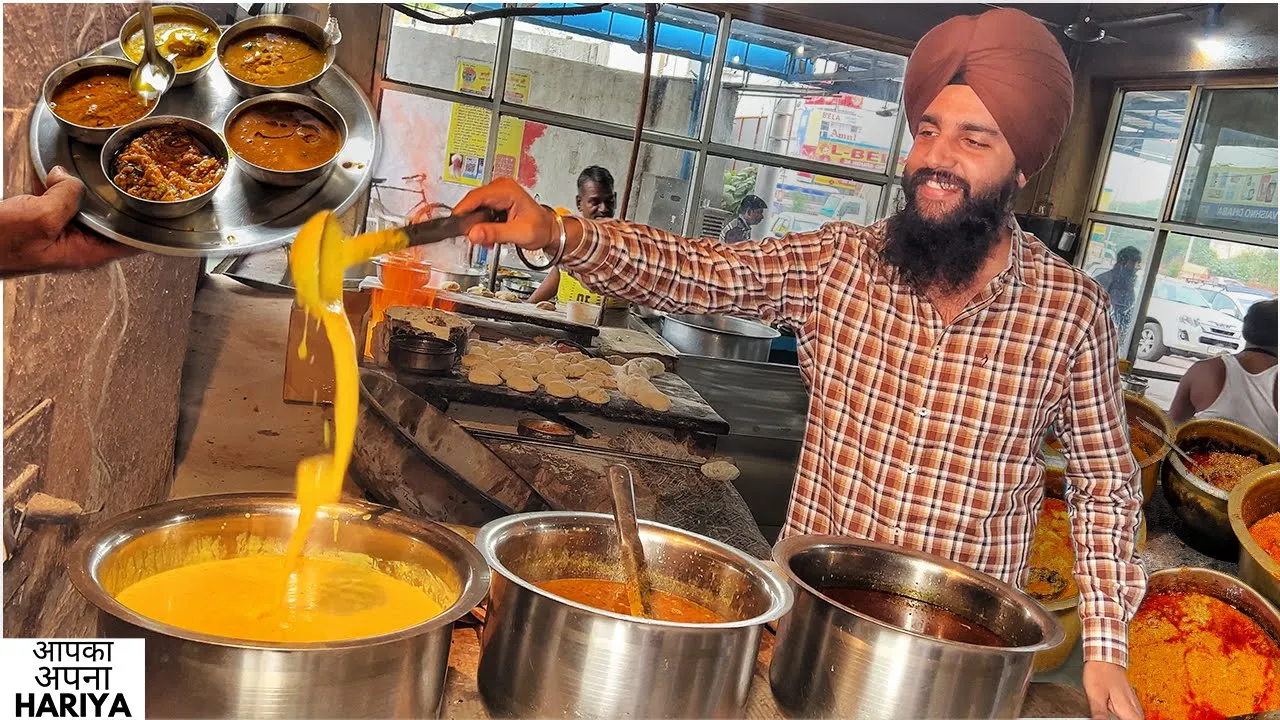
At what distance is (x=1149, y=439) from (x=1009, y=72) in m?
1.50

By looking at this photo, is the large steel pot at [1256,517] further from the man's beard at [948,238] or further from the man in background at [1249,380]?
the man's beard at [948,238]

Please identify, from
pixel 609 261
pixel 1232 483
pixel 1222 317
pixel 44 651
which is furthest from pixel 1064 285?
pixel 44 651

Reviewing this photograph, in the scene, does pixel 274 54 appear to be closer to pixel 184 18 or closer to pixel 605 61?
pixel 184 18

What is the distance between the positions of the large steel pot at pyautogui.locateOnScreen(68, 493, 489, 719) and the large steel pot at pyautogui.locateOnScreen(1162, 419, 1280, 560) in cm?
230

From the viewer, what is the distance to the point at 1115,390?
1.86 m

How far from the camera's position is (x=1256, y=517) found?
2348mm

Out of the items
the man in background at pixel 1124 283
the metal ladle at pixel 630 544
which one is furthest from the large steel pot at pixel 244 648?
the man in background at pixel 1124 283

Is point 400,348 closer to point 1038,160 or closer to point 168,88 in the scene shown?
point 168,88

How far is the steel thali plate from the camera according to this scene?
52.9 inches

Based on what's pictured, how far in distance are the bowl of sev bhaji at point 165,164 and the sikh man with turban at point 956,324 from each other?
0.69 meters

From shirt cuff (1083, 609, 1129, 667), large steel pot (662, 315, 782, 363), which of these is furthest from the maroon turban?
large steel pot (662, 315, 782, 363)

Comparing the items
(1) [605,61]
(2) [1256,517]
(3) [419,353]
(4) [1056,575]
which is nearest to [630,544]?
(4) [1056,575]

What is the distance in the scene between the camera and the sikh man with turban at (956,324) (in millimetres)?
1809

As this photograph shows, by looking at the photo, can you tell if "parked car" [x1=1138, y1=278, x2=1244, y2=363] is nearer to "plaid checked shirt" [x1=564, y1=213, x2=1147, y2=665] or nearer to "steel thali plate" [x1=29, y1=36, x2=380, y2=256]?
"plaid checked shirt" [x1=564, y1=213, x2=1147, y2=665]
